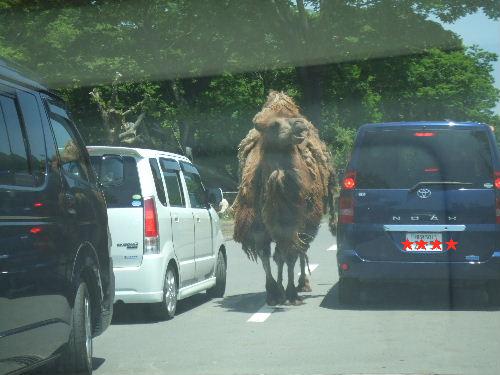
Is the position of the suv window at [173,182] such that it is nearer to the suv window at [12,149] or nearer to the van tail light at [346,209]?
the van tail light at [346,209]

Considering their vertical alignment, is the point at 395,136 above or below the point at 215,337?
above

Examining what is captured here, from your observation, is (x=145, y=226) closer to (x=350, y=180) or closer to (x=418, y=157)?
(x=350, y=180)

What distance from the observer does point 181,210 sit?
37.1ft

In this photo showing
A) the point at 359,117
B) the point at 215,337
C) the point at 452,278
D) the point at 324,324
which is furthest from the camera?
the point at 359,117

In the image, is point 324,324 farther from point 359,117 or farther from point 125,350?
point 359,117

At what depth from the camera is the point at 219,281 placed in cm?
1305

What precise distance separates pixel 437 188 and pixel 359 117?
28.2m

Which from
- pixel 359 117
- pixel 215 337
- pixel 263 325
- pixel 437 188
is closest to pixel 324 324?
pixel 263 325

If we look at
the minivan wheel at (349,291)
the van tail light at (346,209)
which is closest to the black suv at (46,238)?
the van tail light at (346,209)

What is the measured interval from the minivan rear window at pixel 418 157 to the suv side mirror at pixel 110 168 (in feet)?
8.56

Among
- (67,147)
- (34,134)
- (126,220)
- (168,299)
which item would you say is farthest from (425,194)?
(34,134)

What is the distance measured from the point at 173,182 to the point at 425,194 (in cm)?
277

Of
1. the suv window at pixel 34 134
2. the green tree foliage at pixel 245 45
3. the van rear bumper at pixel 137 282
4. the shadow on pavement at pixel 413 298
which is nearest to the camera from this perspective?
the suv window at pixel 34 134

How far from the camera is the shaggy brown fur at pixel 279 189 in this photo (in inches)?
449
